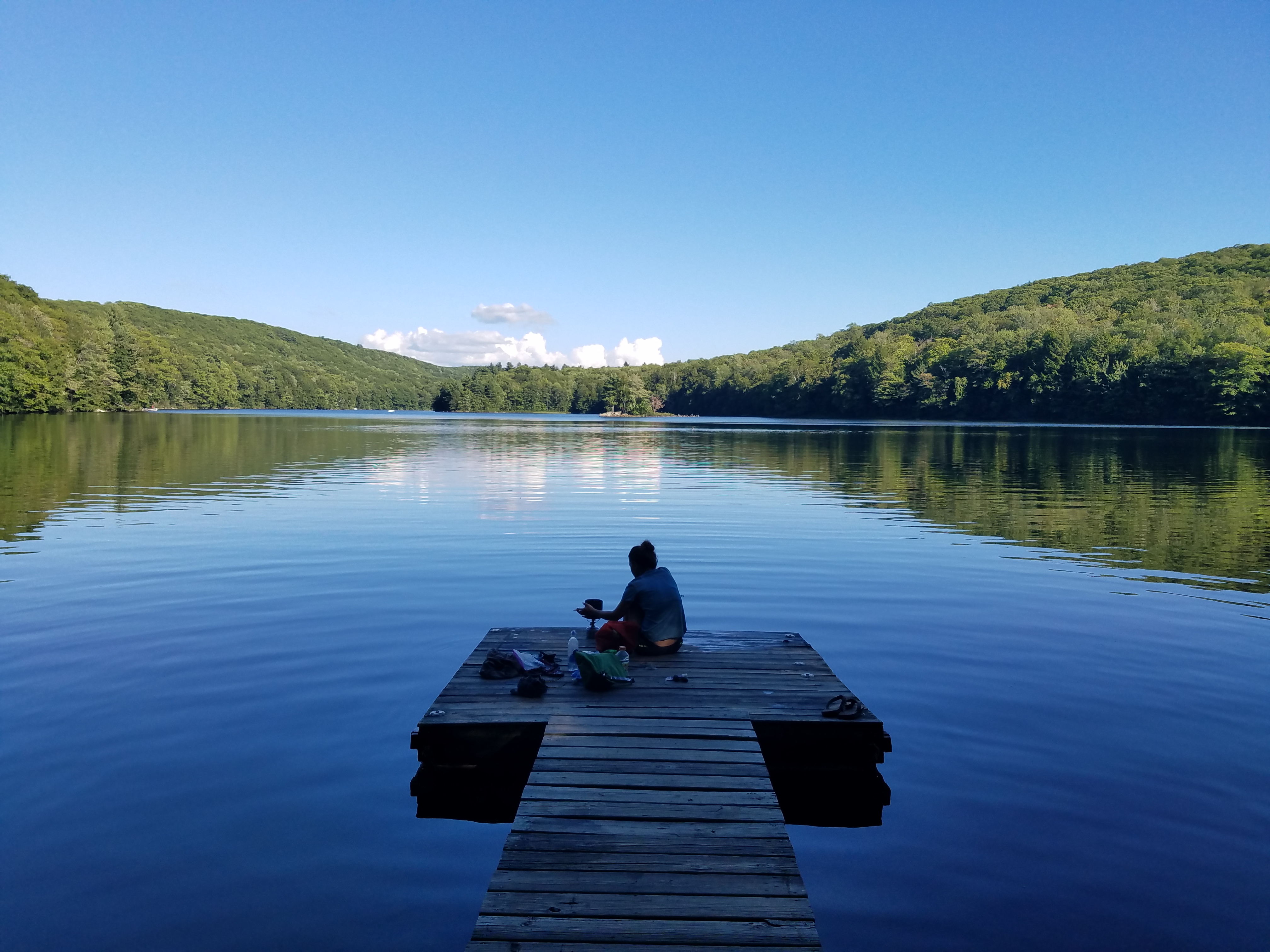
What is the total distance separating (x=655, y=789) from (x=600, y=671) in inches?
85.1

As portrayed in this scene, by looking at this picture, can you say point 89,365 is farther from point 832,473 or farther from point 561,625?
point 561,625

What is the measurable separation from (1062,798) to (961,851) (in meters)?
1.37

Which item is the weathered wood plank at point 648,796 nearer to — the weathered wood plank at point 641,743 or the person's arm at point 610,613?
the weathered wood plank at point 641,743

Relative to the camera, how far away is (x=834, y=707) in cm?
747

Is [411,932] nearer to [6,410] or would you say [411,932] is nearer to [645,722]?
[645,722]

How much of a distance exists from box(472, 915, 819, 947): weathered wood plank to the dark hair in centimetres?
491

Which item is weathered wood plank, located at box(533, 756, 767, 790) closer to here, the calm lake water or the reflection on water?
the calm lake water

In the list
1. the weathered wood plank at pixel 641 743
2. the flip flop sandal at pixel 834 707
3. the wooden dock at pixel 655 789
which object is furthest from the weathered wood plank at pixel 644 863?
the flip flop sandal at pixel 834 707

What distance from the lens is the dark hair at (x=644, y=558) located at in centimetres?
910

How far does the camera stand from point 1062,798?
6.84 meters

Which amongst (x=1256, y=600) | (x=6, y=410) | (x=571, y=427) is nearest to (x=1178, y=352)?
(x=571, y=427)

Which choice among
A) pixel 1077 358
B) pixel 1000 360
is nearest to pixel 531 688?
pixel 1077 358

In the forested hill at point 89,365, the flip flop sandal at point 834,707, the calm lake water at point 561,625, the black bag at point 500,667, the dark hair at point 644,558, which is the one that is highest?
the forested hill at point 89,365

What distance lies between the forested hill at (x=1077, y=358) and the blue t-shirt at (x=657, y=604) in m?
108
